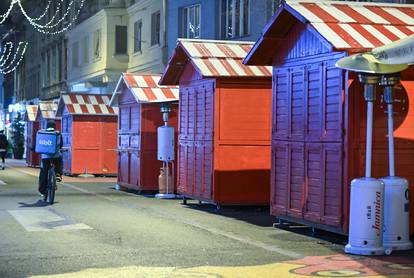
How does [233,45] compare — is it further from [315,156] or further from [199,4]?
[199,4]

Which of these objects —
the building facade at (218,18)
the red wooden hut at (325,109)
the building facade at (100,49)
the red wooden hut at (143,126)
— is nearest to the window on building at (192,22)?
the building facade at (218,18)

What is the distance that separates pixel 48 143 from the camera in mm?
16328

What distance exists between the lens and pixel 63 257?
30.5 ft

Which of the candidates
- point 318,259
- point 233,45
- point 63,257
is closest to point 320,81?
point 318,259

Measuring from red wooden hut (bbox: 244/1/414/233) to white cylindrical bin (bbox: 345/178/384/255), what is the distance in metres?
0.88

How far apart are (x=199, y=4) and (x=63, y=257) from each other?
21.6m

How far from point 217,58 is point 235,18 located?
449 inches

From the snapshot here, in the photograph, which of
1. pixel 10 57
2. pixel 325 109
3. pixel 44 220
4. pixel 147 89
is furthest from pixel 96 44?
pixel 10 57

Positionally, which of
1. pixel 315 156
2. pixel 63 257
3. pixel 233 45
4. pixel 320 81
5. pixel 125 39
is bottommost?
pixel 63 257

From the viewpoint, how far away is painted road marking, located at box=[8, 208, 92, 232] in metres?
12.2

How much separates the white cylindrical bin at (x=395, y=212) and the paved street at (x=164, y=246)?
0.25 metres

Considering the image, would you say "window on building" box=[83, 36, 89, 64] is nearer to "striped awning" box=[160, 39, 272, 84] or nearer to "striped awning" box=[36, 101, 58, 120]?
"striped awning" box=[36, 101, 58, 120]

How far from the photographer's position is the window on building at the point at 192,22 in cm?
3002

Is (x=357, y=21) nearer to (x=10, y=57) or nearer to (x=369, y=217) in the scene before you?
(x=369, y=217)
